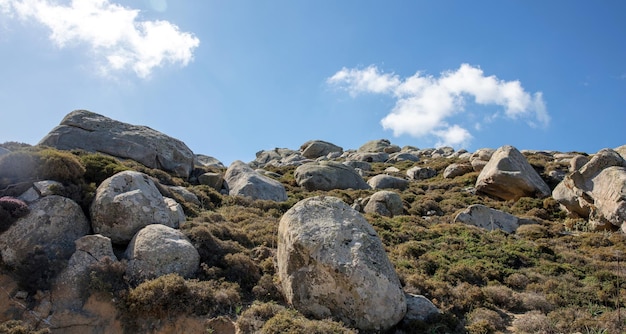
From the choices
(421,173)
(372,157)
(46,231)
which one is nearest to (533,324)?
→ (46,231)

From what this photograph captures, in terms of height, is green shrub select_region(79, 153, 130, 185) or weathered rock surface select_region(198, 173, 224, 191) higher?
weathered rock surface select_region(198, 173, 224, 191)

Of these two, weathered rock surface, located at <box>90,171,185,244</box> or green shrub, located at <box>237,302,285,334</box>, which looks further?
weathered rock surface, located at <box>90,171,185,244</box>

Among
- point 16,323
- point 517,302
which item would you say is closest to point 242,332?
point 16,323

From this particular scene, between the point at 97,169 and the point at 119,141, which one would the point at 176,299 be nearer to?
the point at 97,169

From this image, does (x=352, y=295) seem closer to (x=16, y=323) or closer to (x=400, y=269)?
(x=400, y=269)

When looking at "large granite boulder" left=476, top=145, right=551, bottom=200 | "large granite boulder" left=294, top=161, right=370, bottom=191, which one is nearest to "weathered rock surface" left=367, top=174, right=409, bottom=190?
"large granite boulder" left=294, top=161, right=370, bottom=191

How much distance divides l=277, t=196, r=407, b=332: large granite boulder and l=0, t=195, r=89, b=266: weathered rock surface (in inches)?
221

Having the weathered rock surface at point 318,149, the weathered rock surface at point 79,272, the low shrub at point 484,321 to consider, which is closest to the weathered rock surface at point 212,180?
the weathered rock surface at point 79,272

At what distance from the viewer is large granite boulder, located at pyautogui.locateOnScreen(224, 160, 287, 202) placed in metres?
25.4

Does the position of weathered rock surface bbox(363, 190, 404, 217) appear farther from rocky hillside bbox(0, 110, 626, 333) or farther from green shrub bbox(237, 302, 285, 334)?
green shrub bbox(237, 302, 285, 334)

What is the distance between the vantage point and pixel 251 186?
25766 millimetres

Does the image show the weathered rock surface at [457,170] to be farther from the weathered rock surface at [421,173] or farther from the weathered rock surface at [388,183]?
the weathered rock surface at [388,183]

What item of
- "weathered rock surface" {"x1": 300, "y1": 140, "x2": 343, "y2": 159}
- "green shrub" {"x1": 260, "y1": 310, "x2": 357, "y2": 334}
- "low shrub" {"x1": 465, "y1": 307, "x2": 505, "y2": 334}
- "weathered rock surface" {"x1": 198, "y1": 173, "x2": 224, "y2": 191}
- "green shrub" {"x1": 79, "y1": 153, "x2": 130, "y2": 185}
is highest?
"weathered rock surface" {"x1": 300, "y1": 140, "x2": 343, "y2": 159}

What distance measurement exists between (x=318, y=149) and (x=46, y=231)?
196 feet
